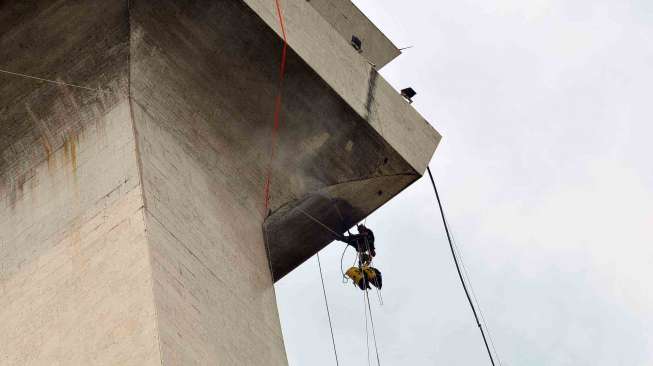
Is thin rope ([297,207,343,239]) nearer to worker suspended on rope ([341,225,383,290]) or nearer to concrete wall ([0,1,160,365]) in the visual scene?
worker suspended on rope ([341,225,383,290])

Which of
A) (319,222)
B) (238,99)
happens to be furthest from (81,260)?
(319,222)

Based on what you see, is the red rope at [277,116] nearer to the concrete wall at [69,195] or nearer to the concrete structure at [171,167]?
the concrete structure at [171,167]

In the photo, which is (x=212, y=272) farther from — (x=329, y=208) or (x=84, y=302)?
(x=329, y=208)

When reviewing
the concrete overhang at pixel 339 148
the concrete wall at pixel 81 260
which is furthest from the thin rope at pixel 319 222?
the concrete wall at pixel 81 260

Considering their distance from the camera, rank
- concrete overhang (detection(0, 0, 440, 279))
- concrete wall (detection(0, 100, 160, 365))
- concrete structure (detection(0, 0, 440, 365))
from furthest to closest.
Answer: concrete overhang (detection(0, 0, 440, 279)), concrete structure (detection(0, 0, 440, 365)), concrete wall (detection(0, 100, 160, 365))

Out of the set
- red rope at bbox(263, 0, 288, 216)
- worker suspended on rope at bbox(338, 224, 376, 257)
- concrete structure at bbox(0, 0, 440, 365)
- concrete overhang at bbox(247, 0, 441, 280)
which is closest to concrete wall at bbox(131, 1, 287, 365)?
concrete structure at bbox(0, 0, 440, 365)

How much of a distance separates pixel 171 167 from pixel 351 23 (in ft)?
22.4

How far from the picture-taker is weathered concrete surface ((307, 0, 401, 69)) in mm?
20250

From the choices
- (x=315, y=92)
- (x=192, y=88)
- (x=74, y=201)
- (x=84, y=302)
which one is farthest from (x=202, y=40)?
(x=84, y=302)

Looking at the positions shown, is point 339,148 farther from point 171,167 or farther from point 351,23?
point 351,23

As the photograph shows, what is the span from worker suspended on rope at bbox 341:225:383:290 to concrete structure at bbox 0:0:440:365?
23.0 inches

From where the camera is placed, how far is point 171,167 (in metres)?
14.3

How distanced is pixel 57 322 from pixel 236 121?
388 centimetres

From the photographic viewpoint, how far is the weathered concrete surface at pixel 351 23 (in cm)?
2025
